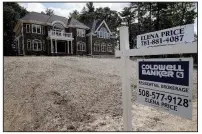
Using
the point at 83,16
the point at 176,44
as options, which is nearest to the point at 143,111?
the point at 176,44

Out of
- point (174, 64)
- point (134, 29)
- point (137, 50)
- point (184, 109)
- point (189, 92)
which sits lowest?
point (184, 109)

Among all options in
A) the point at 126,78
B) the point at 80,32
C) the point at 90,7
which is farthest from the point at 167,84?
the point at 90,7

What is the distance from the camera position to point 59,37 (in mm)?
32656

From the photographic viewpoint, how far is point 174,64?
10.6ft

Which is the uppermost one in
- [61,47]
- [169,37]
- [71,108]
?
[61,47]

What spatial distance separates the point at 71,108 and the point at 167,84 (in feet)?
14.7

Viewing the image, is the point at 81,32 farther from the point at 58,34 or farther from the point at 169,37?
the point at 169,37

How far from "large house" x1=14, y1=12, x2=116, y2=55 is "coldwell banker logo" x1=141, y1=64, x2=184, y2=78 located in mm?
27967

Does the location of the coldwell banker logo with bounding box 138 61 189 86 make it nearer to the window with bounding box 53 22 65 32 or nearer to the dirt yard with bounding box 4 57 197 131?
the dirt yard with bounding box 4 57 197 131

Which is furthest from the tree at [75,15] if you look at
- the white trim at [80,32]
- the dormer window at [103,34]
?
the white trim at [80,32]

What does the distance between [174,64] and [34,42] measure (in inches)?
1157

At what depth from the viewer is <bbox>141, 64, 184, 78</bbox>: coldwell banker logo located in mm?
3171

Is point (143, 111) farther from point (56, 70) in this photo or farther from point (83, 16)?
point (83, 16)

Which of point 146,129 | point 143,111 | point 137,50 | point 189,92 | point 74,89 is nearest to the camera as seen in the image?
point 189,92
